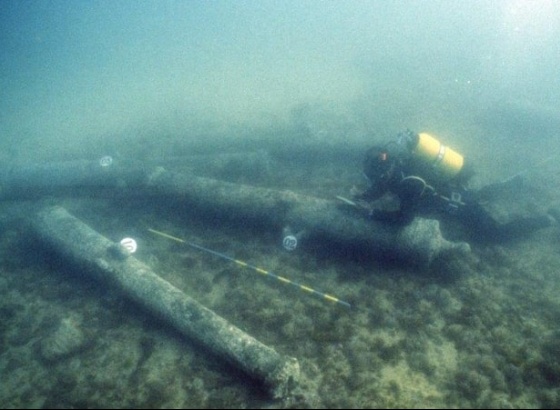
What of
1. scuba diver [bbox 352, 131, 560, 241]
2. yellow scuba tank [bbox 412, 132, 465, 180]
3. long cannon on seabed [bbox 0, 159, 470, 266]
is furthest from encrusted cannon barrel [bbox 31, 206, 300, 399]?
yellow scuba tank [bbox 412, 132, 465, 180]

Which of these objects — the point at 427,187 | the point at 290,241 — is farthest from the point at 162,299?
the point at 427,187

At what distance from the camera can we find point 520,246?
6.61 metres

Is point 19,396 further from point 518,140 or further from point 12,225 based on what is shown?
point 518,140

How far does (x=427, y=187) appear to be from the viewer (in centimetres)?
576

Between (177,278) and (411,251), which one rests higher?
(411,251)

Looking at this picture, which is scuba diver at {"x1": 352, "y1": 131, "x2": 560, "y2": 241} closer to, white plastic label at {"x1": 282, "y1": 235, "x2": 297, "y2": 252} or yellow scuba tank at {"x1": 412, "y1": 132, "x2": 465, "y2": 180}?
yellow scuba tank at {"x1": 412, "y1": 132, "x2": 465, "y2": 180}

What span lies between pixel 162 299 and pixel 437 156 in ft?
16.2

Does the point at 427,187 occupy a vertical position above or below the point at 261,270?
above

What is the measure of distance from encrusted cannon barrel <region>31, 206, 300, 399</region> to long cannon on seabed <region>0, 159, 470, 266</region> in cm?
177

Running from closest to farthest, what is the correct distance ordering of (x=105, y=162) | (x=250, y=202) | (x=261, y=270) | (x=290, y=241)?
(x=261, y=270) → (x=290, y=241) → (x=250, y=202) → (x=105, y=162)

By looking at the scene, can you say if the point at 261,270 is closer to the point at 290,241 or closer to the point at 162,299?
the point at 290,241

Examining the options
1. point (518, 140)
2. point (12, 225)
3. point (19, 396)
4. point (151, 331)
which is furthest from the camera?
point (518, 140)

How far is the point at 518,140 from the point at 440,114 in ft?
9.10

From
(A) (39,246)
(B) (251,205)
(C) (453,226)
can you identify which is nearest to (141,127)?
(A) (39,246)
